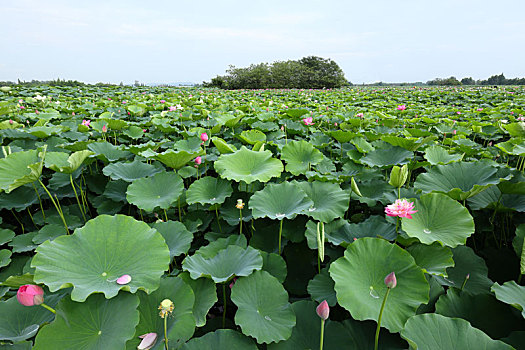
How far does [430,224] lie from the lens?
1.09 m

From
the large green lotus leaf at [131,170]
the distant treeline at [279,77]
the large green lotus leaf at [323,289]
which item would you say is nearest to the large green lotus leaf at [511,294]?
the large green lotus leaf at [323,289]

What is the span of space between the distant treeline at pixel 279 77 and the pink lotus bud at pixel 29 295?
1881cm

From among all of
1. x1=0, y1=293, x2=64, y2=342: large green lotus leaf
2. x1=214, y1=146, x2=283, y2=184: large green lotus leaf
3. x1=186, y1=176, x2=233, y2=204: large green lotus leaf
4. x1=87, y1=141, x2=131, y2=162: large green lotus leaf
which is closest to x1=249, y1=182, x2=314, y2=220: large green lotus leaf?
x1=214, y1=146, x2=283, y2=184: large green lotus leaf

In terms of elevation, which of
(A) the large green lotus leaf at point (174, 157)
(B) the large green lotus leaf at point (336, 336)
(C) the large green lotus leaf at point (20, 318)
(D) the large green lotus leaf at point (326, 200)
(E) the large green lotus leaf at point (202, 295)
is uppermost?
(A) the large green lotus leaf at point (174, 157)

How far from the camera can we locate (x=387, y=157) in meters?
1.77

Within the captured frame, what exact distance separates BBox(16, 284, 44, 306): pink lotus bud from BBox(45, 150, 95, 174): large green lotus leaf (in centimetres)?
94

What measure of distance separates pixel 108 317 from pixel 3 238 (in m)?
1.21

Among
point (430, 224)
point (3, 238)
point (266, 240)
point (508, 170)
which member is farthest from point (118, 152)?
point (508, 170)

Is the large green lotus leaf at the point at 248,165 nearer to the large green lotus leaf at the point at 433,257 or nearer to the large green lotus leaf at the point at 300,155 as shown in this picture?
the large green lotus leaf at the point at 300,155

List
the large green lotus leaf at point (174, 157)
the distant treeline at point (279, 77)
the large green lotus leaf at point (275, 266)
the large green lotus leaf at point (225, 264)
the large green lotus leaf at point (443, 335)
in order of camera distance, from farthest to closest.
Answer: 1. the distant treeline at point (279, 77)
2. the large green lotus leaf at point (174, 157)
3. the large green lotus leaf at point (275, 266)
4. the large green lotus leaf at point (225, 264)
5. the large green lotus leaf at point (443, 335)

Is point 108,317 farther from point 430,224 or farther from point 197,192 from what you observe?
point 430,224

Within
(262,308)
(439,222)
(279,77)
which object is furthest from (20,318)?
(279,77)

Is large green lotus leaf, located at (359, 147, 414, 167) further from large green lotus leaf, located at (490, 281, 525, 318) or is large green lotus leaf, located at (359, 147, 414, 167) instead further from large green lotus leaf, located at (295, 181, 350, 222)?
large green lotus leaf, located at (490, 281, 525, 318)

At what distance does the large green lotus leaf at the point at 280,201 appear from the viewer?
3.96ft
